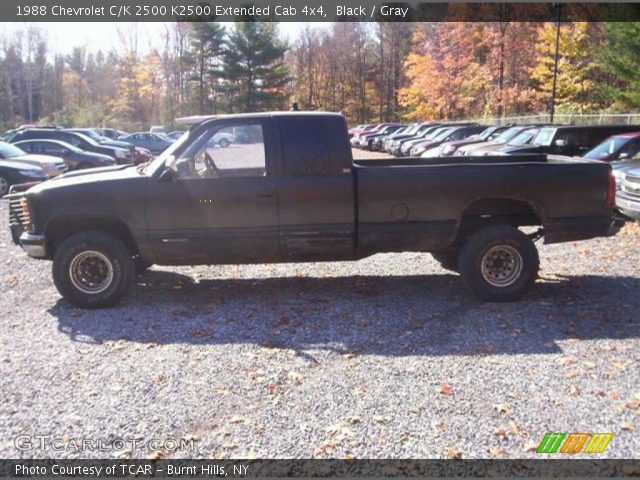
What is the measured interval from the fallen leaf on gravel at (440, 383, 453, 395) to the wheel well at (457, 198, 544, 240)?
8.26 feet

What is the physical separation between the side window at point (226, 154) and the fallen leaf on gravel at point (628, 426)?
13.4 ft

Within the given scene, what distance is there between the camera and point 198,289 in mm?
7234

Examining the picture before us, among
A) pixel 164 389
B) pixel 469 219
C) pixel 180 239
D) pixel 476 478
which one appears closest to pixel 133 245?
pixel 180 239

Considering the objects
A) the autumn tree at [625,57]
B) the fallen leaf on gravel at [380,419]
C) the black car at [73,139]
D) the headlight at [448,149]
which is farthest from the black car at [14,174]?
the autumn tree at [625,57]

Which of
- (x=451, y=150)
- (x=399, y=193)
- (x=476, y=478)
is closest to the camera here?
(x=476, y=478)

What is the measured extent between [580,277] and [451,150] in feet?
51.6

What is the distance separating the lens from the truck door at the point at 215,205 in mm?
6211

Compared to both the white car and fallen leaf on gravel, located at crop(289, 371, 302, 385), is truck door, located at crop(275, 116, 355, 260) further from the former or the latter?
the white car

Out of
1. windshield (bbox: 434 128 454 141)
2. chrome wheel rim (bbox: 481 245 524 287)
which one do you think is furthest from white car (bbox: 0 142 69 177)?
windshield (bbox: 434 128 454 141)

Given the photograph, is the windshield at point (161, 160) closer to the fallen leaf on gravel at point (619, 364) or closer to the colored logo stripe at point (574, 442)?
the colored logo stripe at point (574, 442)

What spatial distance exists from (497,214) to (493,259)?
0.53 metres

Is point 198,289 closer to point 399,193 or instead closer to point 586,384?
point 399,193

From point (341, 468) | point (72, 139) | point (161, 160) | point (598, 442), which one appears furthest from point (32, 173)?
point (598, 442)

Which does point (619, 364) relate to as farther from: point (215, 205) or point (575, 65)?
point (575, 65)
